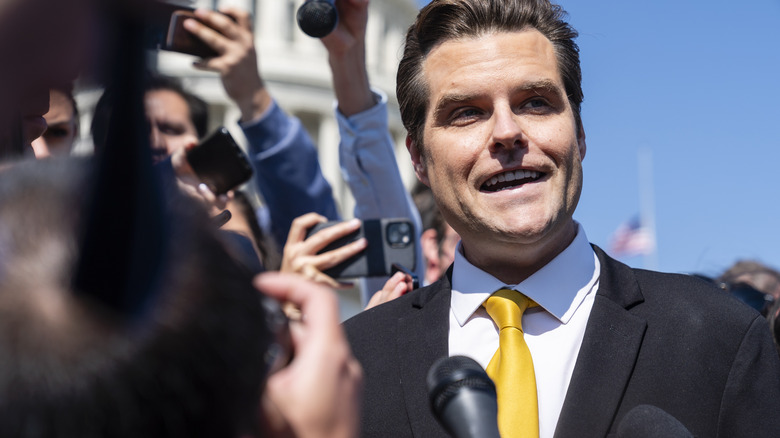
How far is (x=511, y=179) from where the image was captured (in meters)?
2.76

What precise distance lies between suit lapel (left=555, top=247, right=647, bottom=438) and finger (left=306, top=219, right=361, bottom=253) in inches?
51.8

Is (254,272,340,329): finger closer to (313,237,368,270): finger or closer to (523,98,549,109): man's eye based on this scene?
(523,98,549,109): man's eye

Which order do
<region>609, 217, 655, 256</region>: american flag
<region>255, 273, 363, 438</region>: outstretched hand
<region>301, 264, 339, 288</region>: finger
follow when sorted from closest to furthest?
<region>255, 273, 363, 438</region>: outstretched hand < <region>301, 264, 339, 288</region>: finger < <region>609, 217, 655, 256</region>: american flag

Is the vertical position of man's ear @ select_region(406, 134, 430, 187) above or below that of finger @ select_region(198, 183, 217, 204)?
above

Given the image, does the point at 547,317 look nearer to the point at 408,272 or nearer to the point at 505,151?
the point at 505,151

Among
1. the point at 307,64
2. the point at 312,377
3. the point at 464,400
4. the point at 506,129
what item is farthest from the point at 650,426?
the point at 307,64

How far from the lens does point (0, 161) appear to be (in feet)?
4.43

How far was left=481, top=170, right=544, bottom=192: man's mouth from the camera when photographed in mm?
2754

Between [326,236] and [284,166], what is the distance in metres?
0.48

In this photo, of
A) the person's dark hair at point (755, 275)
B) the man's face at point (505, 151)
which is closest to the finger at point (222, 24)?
the man's face at point (505, 151)

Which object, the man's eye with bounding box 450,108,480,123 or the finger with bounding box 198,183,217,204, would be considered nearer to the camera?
the man's eye with bounding box 450,108,480,123

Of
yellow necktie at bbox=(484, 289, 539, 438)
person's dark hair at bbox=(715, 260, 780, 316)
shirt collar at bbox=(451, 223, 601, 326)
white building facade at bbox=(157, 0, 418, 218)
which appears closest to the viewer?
yellow necktie at bbox=(484, 289, 539, 438)

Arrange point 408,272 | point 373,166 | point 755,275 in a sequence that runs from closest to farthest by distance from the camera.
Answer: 1. point 408,272
2. point 373,166
3. point 755,275

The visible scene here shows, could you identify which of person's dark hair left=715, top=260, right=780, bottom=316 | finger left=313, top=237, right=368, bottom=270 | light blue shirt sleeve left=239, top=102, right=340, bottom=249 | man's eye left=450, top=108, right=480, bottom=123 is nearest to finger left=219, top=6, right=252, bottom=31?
light blue shirt sleeve left=239, top=102, right=340, bottom=249
